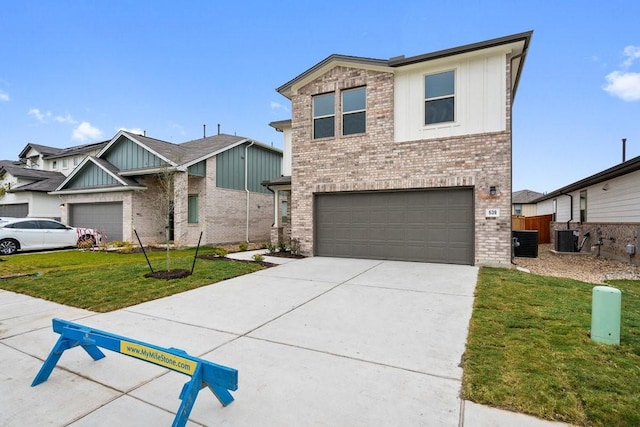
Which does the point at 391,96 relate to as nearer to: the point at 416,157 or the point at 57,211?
the point at 416,157

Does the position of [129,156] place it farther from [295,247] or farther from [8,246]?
[295,247]

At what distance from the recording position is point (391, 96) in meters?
10.4

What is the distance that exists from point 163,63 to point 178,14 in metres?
5.67

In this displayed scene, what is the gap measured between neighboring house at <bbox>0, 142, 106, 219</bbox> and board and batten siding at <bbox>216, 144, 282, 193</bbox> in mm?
13594

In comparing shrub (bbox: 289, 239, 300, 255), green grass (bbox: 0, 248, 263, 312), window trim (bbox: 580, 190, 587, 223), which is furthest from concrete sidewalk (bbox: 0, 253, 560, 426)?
window trim (bbox: 580, 190, 587, 223)

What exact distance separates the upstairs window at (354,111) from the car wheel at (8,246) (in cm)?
1451

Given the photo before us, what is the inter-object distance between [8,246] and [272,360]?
1575 cm

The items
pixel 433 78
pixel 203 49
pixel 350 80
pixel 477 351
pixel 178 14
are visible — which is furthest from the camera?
pixel 203 49

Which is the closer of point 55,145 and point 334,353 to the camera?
point 334,353

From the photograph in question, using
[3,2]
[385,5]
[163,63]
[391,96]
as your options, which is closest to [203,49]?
[163,63]

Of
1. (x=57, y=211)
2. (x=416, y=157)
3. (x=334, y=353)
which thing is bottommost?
(x=334, y=353)

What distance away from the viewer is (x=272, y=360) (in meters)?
3.46

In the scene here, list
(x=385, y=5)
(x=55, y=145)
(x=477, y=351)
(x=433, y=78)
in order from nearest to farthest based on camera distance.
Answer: (x=477, y=351) < (x=433, y=78) < (x=385, y=5) < (x=55, y=145)

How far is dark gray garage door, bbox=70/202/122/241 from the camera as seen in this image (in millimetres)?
16469
